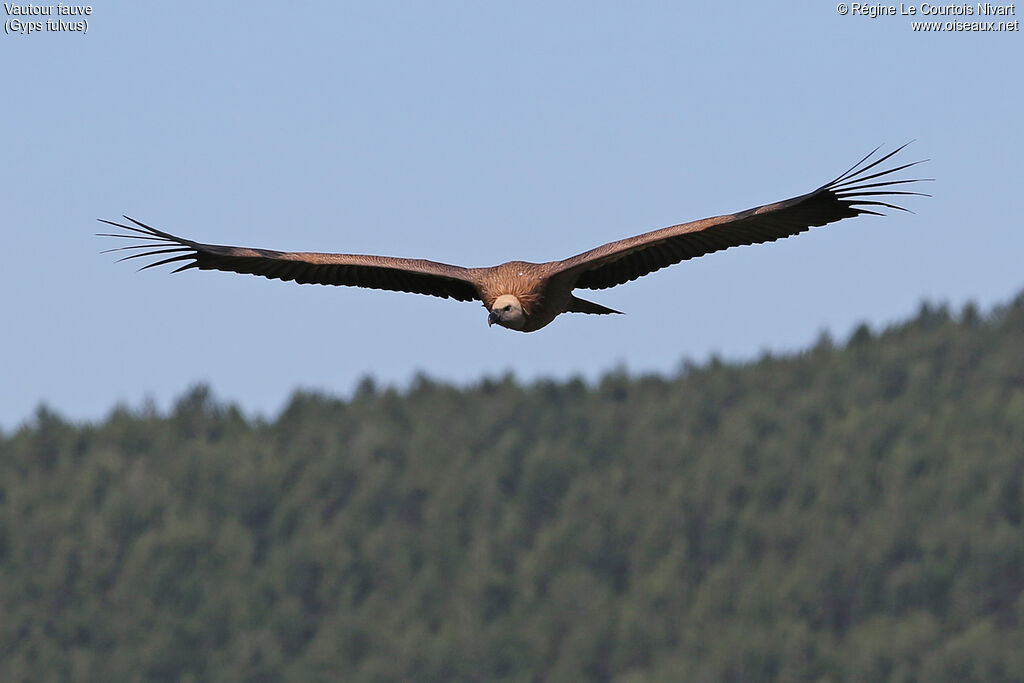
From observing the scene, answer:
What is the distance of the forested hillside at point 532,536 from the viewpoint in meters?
154

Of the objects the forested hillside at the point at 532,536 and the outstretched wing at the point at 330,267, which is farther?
the forested hillside at the point at 532,536

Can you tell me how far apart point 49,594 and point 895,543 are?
7550 cm

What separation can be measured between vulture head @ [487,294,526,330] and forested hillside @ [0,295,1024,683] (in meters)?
131

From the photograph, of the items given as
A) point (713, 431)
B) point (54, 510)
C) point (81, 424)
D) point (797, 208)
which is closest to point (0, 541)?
point (54, 510)

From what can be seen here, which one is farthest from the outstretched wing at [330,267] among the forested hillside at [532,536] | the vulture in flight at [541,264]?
the forested hillside at [532,536]

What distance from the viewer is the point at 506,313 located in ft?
54.2

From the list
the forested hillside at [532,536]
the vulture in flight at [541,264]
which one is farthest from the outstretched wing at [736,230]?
the forested hillside at [532,536]

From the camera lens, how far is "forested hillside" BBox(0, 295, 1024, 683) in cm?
15362

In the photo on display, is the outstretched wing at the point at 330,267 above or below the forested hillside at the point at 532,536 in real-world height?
above

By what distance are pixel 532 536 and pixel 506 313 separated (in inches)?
6243

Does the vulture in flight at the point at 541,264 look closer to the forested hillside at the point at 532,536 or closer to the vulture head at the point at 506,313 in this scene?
the vulture head at the point at 506,313

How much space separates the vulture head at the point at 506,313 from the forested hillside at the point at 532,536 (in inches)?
5158

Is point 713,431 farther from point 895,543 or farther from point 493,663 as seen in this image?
point 493,663

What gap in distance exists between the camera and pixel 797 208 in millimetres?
16016
